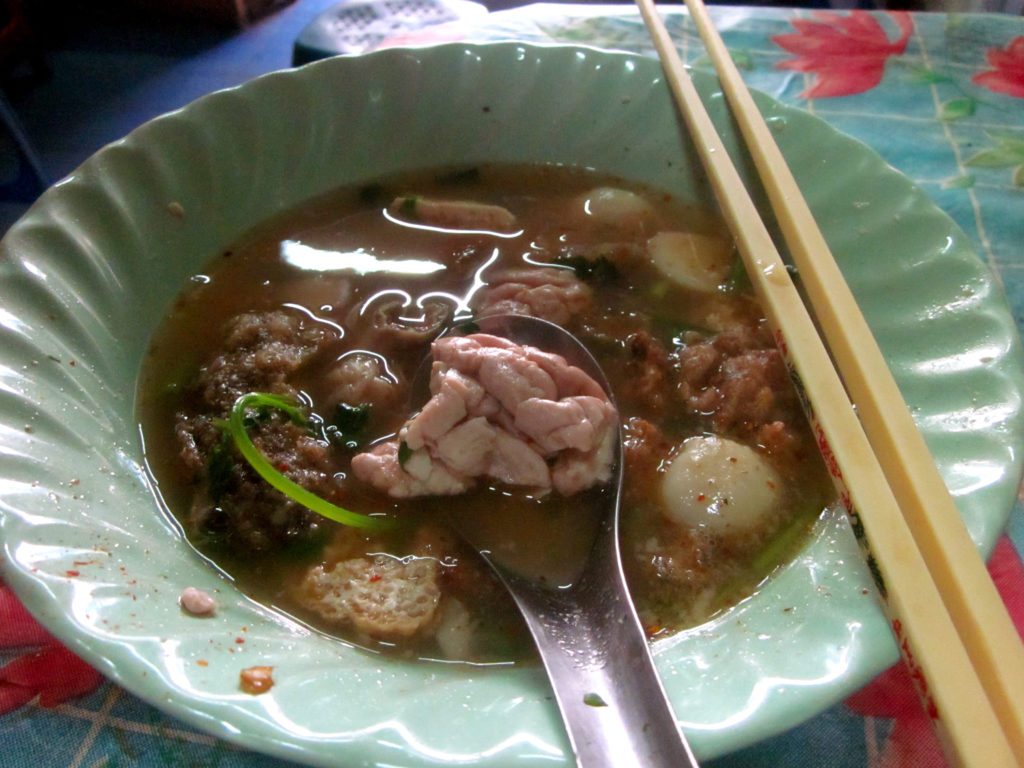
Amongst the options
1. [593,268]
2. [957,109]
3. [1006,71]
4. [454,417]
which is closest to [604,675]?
[454,417]

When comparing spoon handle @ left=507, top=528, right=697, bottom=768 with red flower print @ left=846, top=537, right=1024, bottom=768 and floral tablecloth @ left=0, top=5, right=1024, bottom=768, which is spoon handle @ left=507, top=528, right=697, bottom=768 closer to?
floral tablecloth @ left=0, top=5, right=1024, bottom=768

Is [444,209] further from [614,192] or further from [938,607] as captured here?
[938,607]

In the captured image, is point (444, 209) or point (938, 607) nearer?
point (938, 607)

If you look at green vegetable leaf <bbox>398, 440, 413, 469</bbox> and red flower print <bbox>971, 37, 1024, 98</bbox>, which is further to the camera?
Result: red flower print <bbox>971, 37, 1024, 98</bbox>

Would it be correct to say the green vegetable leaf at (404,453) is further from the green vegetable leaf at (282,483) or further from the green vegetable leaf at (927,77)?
the green vegetable leaf at (927,77)

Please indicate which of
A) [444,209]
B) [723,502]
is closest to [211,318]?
[444,209]

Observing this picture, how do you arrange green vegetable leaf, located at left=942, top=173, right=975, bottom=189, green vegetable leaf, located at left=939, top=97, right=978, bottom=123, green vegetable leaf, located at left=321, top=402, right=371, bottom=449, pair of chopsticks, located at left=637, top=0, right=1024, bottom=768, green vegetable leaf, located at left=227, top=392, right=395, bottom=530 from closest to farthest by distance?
1. pair of chopsticks, located at left=637, top=0, right=1024, bottom=768
2. green vegetable leaf, located at left=227, top=392, right=395, bottom=530
3. green vegetable leaf, located at left=321, top=402, right=371, bottom=449
4. green vegetable leaf, located at left=942, top=173, right=975, bottom=189
5. green vegetable leaf, located at left=939, top=97, right=978, bottom=123

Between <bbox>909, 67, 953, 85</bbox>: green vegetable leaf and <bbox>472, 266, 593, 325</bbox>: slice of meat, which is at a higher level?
<bbox>909, 67, 953, 85</bbox>: green vegetable leaf

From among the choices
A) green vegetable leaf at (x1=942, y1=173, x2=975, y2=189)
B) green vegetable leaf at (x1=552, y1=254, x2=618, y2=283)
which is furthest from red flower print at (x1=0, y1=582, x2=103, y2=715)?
green vegetable leaf at (x1=942, y1=173, x2=975, y2=189)
